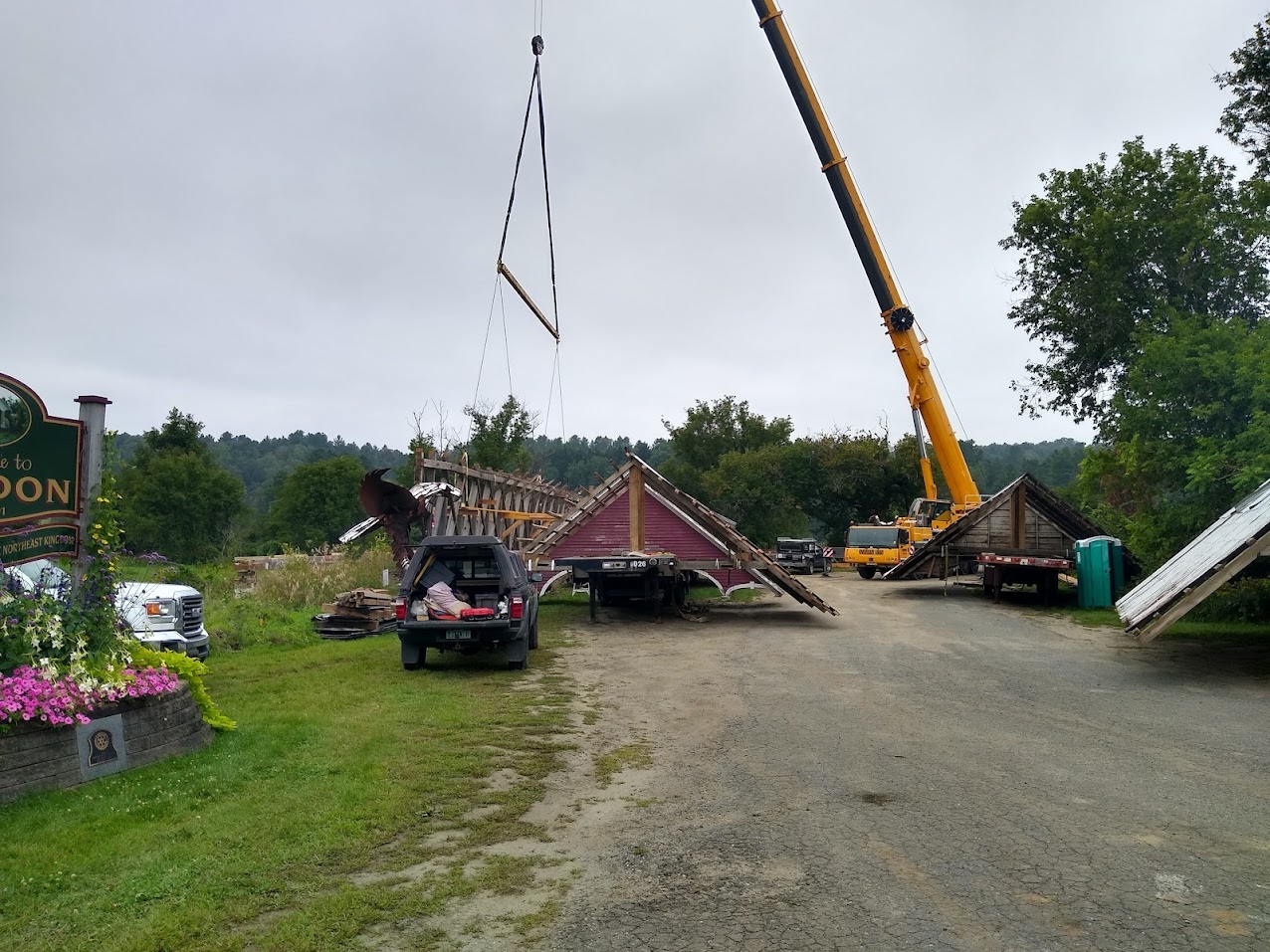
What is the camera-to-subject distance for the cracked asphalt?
4.52m

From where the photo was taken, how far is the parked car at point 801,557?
41.8 metres

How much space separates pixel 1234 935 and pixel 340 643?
13.7 m

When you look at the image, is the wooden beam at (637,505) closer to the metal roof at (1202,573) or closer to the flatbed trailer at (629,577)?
the flatbed trailer at (629,577)

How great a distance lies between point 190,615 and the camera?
12.7 metres

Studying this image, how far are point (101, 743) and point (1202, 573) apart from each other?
39.1 feet

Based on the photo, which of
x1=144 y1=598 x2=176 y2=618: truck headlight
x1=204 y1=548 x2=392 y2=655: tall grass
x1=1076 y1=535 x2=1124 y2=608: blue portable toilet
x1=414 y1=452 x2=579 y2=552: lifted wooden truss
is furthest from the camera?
x1=1076 y1=535 x2=1124 y2=608: blue portable toilet

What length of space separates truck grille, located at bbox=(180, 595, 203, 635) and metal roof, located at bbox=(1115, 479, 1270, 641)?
40.1 ft

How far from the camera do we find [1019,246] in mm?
29266

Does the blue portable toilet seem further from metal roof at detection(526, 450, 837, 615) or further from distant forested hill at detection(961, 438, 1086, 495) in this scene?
distant forested hill at detection(961, 438, 1086, 495)

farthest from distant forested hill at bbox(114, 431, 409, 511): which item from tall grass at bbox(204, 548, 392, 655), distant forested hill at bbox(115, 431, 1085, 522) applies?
tall grass at bbox(204, 548, 392, 655)

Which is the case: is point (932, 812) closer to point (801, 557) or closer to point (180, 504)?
point (801, 557)

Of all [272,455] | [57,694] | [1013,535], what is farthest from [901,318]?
[272,455]

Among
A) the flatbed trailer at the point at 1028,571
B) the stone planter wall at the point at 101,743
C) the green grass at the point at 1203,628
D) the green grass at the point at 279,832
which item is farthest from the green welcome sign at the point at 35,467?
the flatbed trailer at the point at 1028,571

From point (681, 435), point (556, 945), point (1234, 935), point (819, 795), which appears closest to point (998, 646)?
point (819, 795)
